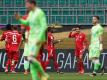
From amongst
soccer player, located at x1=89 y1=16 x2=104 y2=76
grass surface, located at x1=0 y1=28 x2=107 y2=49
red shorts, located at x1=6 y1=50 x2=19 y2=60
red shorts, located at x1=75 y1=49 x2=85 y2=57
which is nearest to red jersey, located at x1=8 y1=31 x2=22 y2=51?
red shorts, located at x1=6 y1=50 x2=19 y2=60

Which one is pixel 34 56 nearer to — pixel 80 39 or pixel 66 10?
pixel 80 39

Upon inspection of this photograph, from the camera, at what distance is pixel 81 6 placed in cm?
3644

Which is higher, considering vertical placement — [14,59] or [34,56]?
[34,56]

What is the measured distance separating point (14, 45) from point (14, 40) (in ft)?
0.85

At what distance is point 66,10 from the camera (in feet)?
120

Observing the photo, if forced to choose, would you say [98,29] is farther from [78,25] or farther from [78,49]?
[78,25]

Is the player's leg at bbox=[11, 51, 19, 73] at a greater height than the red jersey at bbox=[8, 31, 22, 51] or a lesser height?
lesser

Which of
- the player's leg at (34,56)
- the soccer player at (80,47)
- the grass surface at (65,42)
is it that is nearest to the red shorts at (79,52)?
the soccer player at (80,47)

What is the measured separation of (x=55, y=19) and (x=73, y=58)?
10201 mm

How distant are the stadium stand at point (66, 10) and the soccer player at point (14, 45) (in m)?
11.1

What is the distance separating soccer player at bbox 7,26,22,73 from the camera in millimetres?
24737

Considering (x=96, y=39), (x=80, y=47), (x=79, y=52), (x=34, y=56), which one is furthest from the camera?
(x=80, y=47)

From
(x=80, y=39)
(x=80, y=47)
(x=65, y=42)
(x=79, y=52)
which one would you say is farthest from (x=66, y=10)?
(x=79, y=52)

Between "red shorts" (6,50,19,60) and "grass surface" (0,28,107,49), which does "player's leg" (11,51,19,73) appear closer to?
"red shorts" (6,50,19,60)
